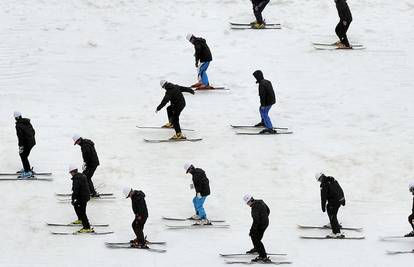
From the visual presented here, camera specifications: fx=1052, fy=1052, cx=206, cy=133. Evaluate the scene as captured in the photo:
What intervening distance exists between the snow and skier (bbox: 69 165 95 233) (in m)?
0.44

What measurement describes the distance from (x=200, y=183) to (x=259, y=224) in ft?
6.72

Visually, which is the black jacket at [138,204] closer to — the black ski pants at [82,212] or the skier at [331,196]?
the black ski pants at [82,212]

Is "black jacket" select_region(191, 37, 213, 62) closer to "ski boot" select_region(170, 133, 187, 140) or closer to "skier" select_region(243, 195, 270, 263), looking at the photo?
"ski boot" select_region(170, 133, 187, 140)

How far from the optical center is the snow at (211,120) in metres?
25.4

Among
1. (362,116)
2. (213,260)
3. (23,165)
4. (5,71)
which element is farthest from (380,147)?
(5,71)

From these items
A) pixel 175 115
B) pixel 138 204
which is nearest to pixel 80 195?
pixel 138 204

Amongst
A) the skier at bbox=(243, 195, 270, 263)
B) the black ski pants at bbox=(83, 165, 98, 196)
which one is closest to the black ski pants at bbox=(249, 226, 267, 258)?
the skier at bbox=(243, 195, 270, 263)

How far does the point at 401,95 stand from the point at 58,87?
10734 millimetres

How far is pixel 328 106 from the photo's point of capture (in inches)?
1270

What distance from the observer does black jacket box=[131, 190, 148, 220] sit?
2436 centimetres

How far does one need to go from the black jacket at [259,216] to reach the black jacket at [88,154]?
4660mm

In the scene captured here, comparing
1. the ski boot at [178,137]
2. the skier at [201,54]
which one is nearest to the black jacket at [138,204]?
the ski boot at [178,137]

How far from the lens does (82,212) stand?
25000mm

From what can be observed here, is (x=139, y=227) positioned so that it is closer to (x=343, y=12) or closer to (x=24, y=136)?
(x=24, y=136)
